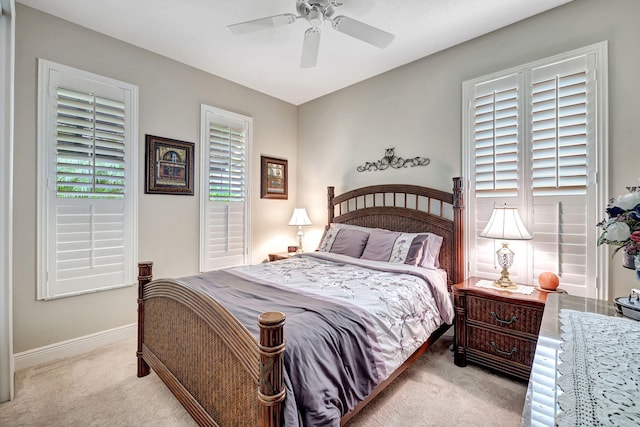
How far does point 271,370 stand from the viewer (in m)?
1.06

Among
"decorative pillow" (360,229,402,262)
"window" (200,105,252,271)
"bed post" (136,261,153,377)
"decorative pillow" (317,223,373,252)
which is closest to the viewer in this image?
"bed post" (136,261,153,377)

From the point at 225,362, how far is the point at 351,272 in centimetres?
140

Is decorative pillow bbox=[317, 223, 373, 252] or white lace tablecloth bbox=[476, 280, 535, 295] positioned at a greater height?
decorative pillow bbox=[317, 223, 373, 252]

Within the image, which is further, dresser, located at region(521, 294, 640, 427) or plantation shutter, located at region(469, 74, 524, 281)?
plantation shutter, located at region(469, 74, 524, 281)

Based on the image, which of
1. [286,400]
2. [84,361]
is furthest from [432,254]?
[84,361]

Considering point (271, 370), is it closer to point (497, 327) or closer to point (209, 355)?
point (209, 355)

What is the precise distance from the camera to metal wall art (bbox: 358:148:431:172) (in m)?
3.16

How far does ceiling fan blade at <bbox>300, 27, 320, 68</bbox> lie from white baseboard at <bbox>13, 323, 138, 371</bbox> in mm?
3020

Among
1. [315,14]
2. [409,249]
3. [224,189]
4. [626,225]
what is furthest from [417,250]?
[224,189]

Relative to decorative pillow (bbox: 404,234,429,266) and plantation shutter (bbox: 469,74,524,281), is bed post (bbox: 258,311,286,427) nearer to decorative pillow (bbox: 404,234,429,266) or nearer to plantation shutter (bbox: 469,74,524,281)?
decorative pillow (bbox: 404,234,429,266)

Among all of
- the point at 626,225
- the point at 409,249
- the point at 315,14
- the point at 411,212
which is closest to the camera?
the point at 626,225

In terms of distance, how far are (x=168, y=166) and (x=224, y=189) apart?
0.68 meters

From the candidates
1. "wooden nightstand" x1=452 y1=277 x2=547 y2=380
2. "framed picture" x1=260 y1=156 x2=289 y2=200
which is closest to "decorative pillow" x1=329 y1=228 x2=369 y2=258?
"wooden nightstand" x1=452 y1=277 x2=547 y2=380

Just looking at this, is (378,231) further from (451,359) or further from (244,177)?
(244,177)
